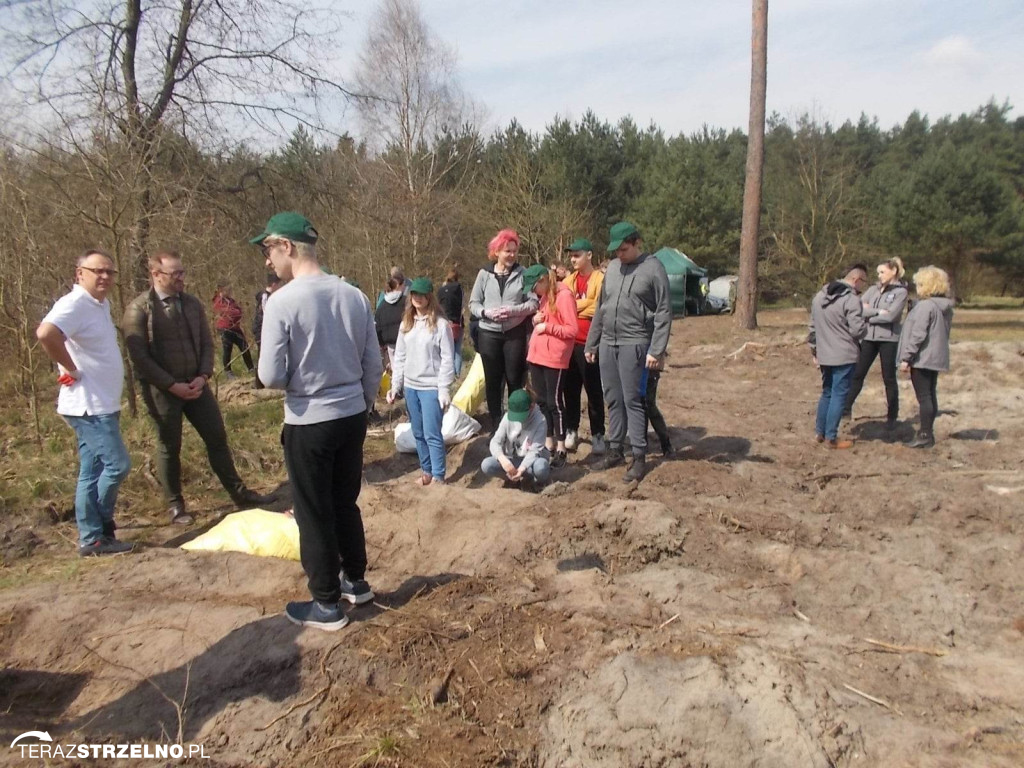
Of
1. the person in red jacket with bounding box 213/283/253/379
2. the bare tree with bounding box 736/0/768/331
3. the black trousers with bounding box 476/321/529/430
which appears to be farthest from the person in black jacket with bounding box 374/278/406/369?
the bare tree with bounding box 736/0/768/331

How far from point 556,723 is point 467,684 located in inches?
17.6

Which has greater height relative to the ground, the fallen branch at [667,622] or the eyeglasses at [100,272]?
the eyeglasses at [100,272]

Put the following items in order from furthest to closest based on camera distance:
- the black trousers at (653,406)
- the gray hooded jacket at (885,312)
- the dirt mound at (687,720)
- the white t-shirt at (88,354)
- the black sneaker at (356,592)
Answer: the gray hooded jacket at (885,312) → the black trousers at (653,406) → the white t-shirt at (88,354) → the black sneaker at (356,592) → the dirt mound at (687,720)

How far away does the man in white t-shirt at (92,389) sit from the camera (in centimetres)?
469

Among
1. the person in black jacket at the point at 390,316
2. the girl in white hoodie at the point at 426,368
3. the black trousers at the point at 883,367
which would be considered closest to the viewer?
the girl in white hoodie at the point at 426,368

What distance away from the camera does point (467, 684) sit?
3.12 m

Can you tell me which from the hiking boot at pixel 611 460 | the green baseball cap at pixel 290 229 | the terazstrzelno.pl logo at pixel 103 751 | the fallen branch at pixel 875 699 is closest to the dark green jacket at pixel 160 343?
the green baseball cap at pixel 290 229

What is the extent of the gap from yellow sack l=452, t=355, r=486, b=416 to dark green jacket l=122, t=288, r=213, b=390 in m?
2.93

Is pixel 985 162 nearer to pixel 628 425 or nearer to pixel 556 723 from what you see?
pixel 628 425

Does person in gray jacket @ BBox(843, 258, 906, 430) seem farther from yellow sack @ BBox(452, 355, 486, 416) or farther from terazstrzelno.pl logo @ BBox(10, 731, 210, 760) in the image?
terazstrzelno.pl logo @ BBox(10, 731, 210, 760)

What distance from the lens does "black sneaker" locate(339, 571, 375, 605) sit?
3744 millimetres

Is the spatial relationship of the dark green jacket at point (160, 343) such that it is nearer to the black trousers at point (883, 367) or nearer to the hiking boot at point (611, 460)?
the hiking boot at point (611, 460)

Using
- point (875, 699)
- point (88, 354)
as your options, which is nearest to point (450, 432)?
point (88, 354)

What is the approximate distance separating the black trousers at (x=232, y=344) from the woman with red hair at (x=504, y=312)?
199 inches
